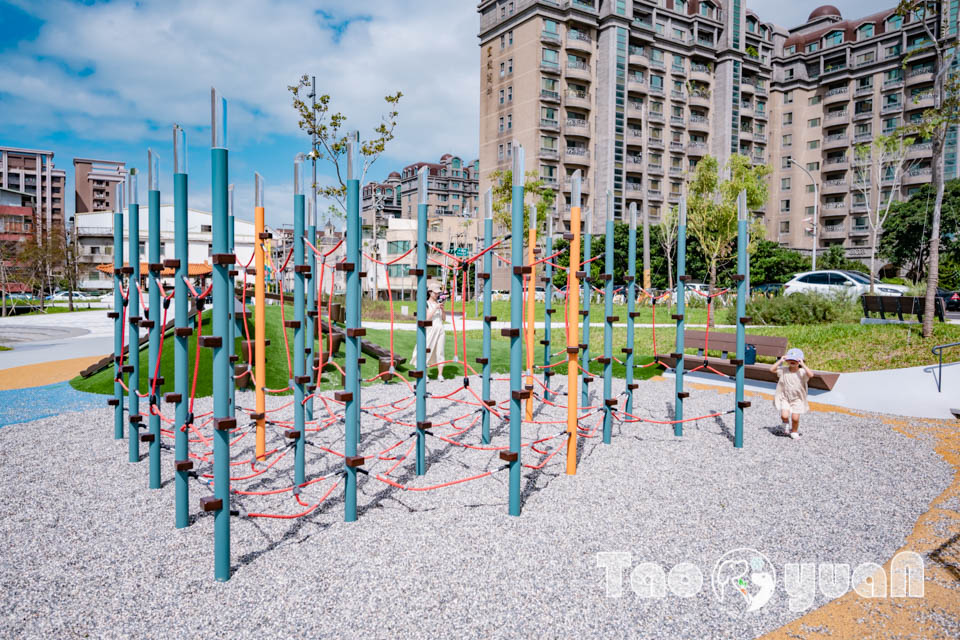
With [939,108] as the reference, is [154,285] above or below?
below

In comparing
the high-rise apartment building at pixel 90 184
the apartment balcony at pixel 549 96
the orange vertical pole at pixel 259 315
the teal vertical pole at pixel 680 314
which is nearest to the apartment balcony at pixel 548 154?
the apartment balcony at pixel 549 96

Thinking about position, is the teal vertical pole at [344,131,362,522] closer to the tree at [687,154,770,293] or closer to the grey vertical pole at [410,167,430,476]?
the grey vertical pole at [410,167,430,476]

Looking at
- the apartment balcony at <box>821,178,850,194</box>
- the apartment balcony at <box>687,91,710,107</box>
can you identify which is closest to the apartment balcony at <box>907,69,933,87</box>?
the apartment balcony at <box>821,178,850,194</box>

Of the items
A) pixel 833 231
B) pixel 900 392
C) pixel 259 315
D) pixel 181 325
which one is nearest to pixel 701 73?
pixel 833 231

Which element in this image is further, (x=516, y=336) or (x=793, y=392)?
(x=793, y=392)

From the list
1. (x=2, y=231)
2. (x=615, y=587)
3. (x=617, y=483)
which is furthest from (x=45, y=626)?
(x=2, y=231)

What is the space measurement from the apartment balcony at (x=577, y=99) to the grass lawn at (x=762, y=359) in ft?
132

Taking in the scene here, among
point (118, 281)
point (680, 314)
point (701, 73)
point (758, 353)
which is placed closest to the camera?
point (118, 281)

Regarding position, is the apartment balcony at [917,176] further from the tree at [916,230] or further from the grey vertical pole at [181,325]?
the grey vertical pole at [181,325]

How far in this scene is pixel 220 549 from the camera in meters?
3.48

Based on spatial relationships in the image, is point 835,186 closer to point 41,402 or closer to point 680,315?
point 680,315

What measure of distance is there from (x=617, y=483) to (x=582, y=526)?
1.11 meters

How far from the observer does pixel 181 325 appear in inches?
161

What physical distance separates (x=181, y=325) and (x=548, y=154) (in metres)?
49.3
